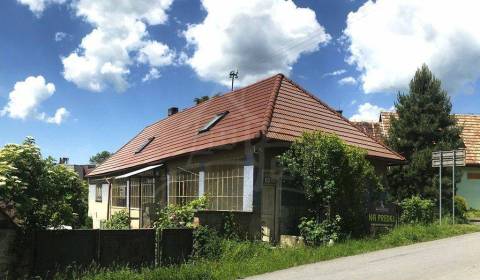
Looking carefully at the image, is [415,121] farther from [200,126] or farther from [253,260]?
[253,260]

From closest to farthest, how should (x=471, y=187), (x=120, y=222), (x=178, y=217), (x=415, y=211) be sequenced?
(x=178, y=217)
(x=415, y=211)
(x=120, y=222)
(x=471, y=187)

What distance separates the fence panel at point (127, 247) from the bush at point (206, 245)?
1233 millimetres

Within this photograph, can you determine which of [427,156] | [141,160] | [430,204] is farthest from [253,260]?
[427,156]

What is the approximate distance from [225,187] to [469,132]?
20.1m

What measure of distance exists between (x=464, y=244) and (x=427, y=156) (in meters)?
10.8

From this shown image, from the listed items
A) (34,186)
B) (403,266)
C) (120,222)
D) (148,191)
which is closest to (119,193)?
(148,191)

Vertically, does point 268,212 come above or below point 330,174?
below

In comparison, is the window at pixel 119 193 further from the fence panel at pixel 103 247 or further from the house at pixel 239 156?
the fence panel at pixel 103 247

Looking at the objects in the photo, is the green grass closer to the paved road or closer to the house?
the house

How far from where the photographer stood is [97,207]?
30688mm

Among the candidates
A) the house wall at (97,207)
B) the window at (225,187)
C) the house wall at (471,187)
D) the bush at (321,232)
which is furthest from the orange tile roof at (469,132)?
the house wall at (97,207)

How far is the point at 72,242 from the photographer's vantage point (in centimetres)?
1054

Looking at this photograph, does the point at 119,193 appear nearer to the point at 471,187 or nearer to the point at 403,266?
the point at 403,266

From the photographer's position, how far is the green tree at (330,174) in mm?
13922
